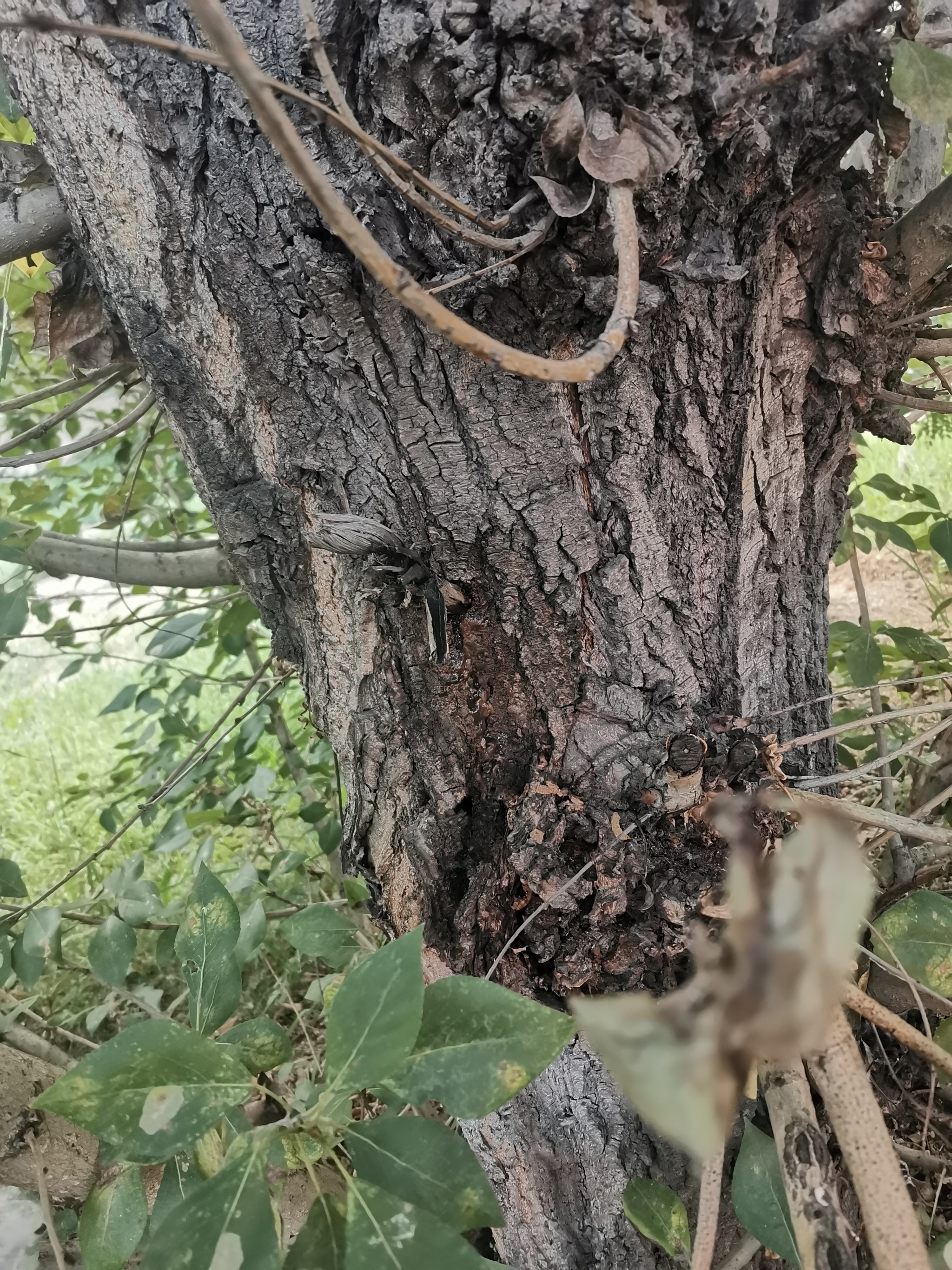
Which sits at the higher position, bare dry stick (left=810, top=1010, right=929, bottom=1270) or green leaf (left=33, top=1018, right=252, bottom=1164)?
green leaf (left=33, top=1018, right=252, bottom=1164)

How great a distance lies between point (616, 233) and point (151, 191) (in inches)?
12.2

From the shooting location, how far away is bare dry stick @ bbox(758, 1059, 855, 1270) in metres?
0.42

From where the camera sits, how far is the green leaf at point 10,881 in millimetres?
1022

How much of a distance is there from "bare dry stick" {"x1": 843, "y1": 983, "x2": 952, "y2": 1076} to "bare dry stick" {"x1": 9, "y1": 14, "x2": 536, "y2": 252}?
496 millimetres

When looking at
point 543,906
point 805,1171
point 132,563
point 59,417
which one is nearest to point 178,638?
point 132,563

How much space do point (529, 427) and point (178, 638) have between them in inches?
39.0

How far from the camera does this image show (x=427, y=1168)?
42 cm

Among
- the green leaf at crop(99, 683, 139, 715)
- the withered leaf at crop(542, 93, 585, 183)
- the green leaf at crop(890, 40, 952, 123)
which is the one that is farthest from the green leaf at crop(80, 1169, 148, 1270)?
the green leaf at crop(99, 683, 139, 715)

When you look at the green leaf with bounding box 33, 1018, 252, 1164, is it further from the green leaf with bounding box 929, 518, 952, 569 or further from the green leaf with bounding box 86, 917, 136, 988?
the green leaf with bounding box 929, 518, 952, 569

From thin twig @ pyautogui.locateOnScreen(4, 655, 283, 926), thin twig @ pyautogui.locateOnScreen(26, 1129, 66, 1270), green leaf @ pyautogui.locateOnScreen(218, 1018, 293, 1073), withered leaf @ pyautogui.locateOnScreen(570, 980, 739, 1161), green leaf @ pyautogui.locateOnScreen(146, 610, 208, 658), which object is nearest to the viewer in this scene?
withered leaf @ pyautogui.locateOnScreen(570, 980, 739, 1161)

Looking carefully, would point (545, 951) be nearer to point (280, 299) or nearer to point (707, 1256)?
point (707, 1256)

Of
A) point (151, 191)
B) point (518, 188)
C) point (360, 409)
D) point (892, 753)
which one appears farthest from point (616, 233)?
point (892, 753)

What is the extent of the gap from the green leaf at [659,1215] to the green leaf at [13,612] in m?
0.96

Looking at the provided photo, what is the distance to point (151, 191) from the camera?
517 millimetres
